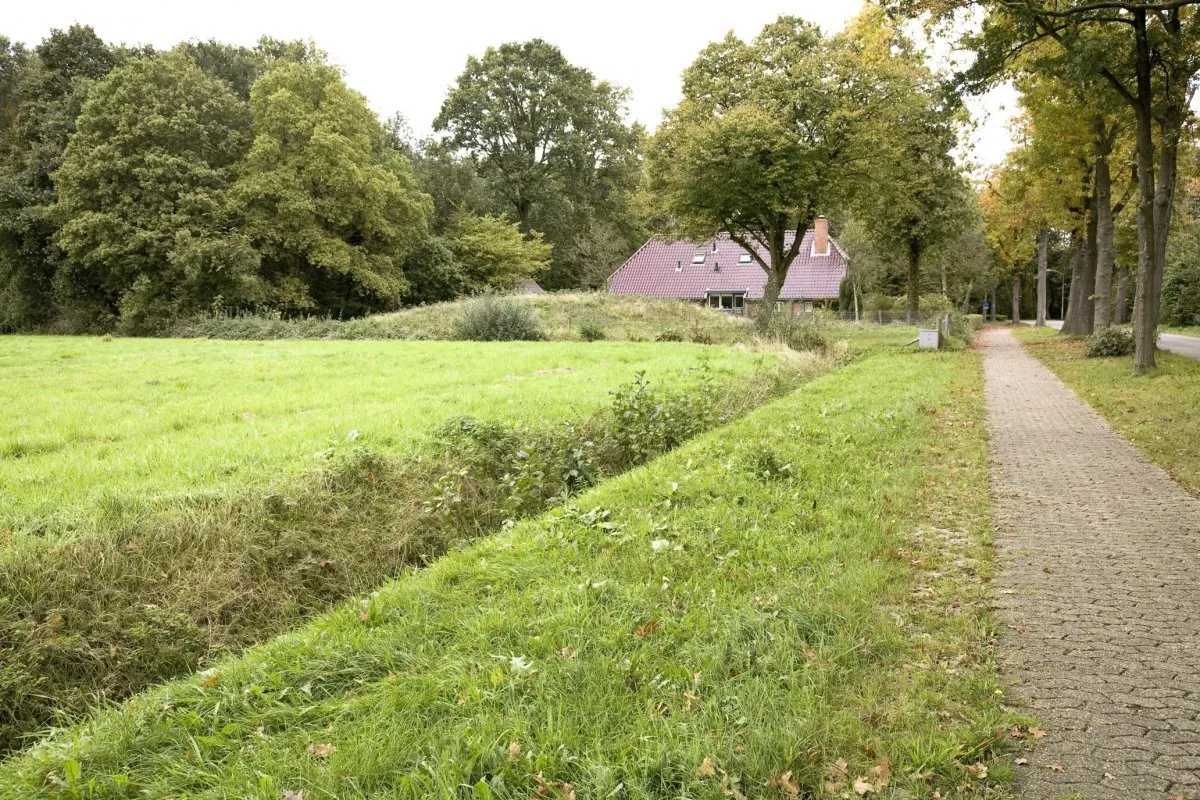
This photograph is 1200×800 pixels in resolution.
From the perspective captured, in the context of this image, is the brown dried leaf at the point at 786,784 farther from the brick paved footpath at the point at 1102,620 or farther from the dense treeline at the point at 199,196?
the dense treeline at the point at 199,196

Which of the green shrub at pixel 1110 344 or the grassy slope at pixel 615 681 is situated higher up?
the green shrub at pixel 1110 344

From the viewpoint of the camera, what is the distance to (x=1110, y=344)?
17.9m

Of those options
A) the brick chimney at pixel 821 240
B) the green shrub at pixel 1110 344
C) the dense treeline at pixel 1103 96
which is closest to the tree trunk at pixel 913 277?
the brick chimney at pixel 821 240

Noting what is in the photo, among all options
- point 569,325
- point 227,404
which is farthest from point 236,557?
point 569,325

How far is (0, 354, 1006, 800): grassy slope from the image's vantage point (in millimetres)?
2719

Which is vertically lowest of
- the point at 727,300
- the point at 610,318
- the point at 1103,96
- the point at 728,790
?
the point at 728,790

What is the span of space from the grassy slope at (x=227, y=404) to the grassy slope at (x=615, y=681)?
2.71 m

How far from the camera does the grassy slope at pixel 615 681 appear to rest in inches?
107

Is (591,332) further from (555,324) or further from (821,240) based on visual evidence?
(821,240)

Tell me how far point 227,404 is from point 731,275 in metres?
39.6

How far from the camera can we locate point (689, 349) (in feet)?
64.5

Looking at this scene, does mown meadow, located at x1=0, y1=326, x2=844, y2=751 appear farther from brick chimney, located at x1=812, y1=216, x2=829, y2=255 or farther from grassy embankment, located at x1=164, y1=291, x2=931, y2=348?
brick chimney, located at x1=812, y1=216, x2=829, y2=255

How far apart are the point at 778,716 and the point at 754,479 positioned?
12.3 ft

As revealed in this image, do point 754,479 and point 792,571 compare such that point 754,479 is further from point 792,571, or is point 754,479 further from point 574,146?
point 574,146
